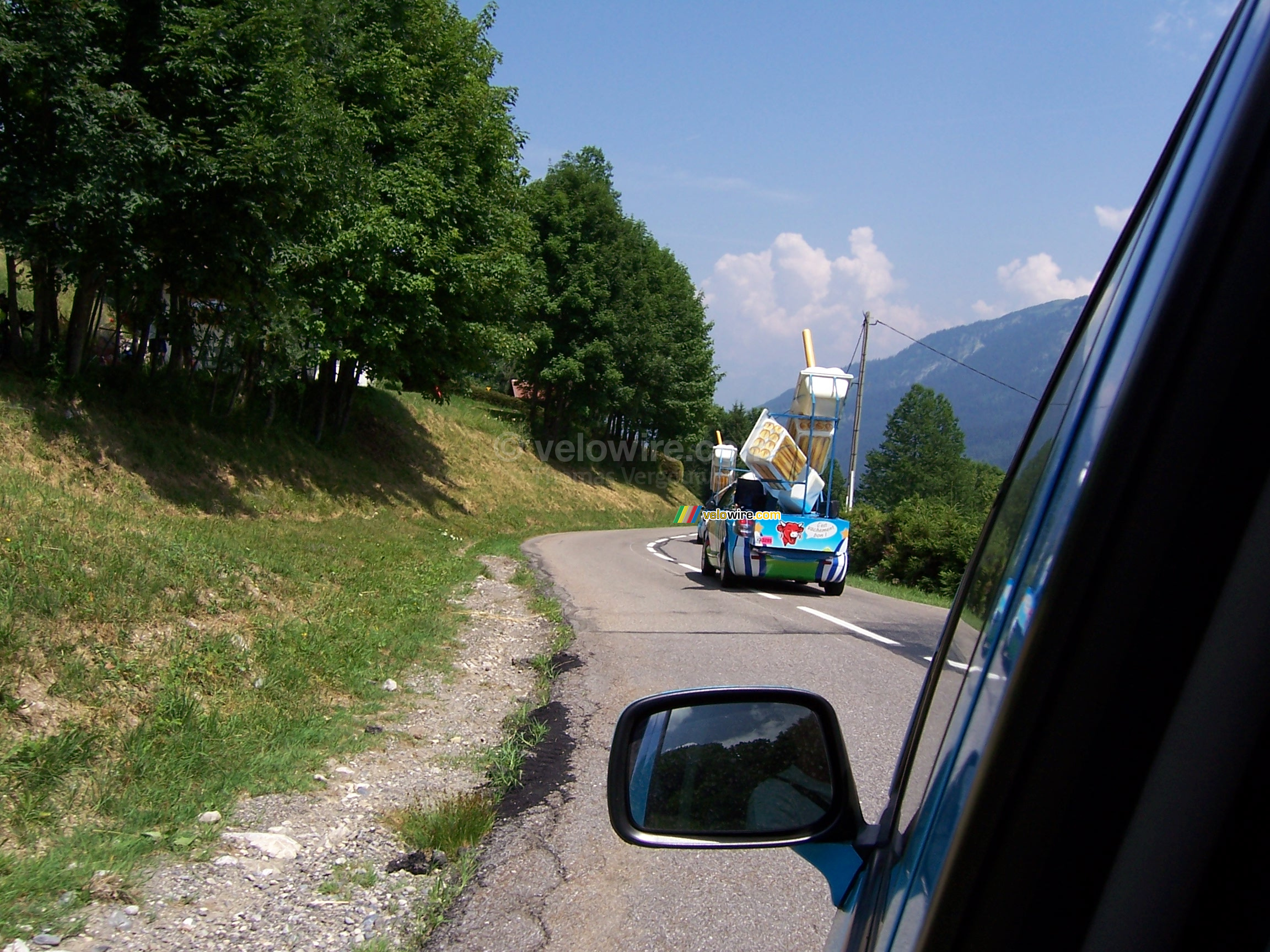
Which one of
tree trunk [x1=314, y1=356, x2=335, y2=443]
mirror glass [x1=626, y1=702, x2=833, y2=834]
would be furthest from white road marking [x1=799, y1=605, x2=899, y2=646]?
tree trunk [x1=314, y1=356, x2=335, y2=443]

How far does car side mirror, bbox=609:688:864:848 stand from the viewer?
1.91 metres

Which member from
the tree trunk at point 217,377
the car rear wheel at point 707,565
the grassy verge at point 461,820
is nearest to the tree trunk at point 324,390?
the tree trunk at point 217,377

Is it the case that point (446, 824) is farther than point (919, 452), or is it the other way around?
point (919, 452)

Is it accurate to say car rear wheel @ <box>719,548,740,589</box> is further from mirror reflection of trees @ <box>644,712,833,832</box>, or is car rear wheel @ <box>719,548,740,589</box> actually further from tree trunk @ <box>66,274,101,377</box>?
mirror reflection of trees @ <box>644,712,833,832</box>

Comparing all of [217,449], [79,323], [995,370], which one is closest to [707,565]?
[995,370]

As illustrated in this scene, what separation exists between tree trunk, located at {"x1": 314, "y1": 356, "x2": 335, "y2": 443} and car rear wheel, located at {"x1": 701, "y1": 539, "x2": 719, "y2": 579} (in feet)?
38.3

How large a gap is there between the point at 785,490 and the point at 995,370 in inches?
180

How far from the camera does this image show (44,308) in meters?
13.6

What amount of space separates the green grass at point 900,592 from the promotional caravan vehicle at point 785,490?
188 cm

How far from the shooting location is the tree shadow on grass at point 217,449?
44.8ft

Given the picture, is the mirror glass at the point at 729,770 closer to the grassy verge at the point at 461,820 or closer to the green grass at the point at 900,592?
the grassy verge at the point at 461,820

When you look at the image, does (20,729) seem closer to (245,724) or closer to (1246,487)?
(245,724)

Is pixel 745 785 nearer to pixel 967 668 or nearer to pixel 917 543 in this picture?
pixel 967 668

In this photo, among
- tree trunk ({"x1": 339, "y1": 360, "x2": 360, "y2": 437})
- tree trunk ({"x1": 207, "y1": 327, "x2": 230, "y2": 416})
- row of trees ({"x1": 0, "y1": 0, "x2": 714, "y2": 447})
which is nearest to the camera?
row of trees ({"x1": 0, "y1": 0, "x2": 714, "y2": 447})
